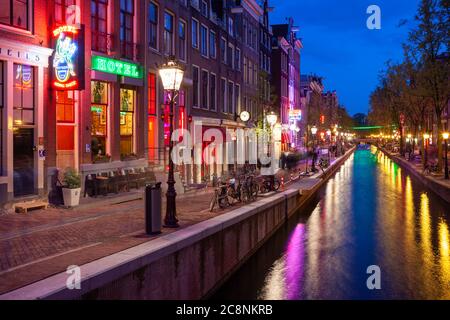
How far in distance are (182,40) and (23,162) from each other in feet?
47.1

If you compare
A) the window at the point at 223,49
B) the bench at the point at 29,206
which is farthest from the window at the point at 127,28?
the window at the point at 223,49

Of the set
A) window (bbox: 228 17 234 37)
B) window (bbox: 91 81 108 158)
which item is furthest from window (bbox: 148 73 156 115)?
window (bbox: 228 17 234 37)

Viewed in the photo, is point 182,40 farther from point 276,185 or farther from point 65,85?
point 65,85

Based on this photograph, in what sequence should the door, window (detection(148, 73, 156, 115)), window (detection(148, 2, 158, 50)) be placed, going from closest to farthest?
the door < window (detection(148, 73, 156, 115)) < window (detection(148, 2, 158, 50))

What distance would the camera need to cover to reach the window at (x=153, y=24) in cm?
2301

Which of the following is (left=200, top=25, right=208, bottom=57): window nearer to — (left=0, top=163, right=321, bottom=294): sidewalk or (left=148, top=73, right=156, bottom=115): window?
(left=148, top=73, right=156, bottom=115): window

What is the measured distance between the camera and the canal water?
12180 millimetres

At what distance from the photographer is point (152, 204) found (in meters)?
10.7

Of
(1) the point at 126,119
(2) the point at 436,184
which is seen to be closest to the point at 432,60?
(2) the point at 436,184

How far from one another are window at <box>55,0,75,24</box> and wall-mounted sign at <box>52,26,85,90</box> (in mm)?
1157

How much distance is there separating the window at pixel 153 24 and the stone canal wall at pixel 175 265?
10.3 m

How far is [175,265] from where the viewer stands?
370 inches

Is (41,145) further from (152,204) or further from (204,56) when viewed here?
(204,56)

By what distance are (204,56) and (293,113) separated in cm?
2913
